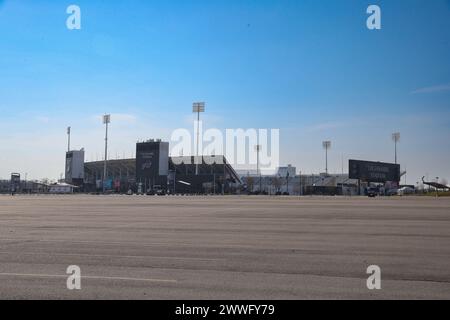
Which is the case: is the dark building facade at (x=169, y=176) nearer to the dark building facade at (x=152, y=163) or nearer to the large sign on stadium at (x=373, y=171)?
the dark building facade at (x=152, y=163)

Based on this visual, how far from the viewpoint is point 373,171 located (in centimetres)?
12625

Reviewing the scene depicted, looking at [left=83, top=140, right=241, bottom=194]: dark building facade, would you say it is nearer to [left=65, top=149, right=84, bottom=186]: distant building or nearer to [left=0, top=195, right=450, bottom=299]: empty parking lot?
[left=65, top=149, right=84, bottom=186]: distant building

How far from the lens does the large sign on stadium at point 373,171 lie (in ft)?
398

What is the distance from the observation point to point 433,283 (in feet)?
29.4

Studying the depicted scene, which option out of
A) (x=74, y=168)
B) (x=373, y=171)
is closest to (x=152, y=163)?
(x=74, y=168)

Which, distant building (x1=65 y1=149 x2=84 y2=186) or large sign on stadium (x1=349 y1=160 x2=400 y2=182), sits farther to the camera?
distant building (x1=65 y1=149 x2=84 y2=186)

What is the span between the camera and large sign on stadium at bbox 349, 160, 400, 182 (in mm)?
121375

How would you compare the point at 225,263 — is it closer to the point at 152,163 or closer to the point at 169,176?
the point at 169,176

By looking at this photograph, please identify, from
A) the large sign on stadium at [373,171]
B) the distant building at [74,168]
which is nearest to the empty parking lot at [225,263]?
the large sign on stadium at [373,171]

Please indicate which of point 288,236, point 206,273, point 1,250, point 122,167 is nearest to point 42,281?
point 206,273

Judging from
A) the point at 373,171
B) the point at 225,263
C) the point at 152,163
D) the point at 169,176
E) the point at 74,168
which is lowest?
the point at 225,263

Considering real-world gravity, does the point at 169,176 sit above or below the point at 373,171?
below

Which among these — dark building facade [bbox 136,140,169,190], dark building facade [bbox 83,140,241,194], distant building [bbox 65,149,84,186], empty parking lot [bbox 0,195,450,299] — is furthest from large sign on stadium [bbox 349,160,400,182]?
empty parking lot [bbox 0,195,450,299]
